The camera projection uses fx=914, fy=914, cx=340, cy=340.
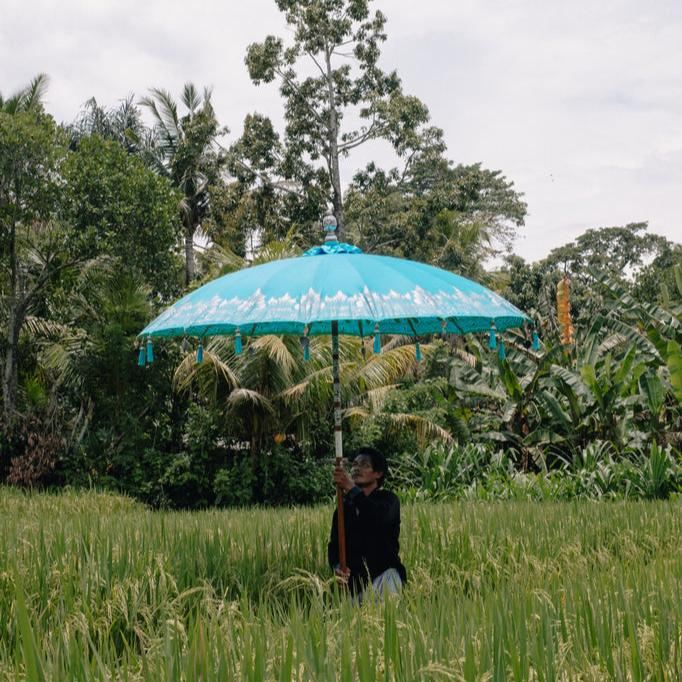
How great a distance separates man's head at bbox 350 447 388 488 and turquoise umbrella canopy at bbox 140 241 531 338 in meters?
0.64

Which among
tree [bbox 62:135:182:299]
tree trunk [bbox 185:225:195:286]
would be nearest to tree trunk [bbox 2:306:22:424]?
tree [bbox 62:135:182:299]

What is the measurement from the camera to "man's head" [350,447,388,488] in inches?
183

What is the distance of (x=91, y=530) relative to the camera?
541 centimetres

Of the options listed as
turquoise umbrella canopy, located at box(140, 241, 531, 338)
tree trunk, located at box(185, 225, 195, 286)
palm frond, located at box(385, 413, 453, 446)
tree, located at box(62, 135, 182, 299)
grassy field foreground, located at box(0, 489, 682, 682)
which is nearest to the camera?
grassy field foreground, located at box(0, 489, 682, 682)

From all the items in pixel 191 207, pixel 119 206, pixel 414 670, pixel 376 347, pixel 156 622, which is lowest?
pixel 156 622

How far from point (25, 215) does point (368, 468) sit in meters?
10.5

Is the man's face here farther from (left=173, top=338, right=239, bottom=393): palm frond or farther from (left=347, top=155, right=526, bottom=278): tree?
(left=347, top=155, right=526, bottom=278): tree

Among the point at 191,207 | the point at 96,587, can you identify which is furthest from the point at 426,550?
the point at 191,207

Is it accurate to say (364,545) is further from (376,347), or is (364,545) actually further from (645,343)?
(645,343)

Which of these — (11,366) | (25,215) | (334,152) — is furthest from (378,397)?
(334,152)

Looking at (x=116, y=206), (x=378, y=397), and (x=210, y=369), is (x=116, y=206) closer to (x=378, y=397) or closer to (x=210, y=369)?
(x=210, y=369)

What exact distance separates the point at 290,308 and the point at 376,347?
481mm

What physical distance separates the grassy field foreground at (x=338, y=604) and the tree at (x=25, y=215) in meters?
8.22

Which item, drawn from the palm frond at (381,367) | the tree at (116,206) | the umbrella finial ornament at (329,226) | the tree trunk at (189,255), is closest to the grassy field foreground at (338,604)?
the umbrella finial ornament at (329,226)
